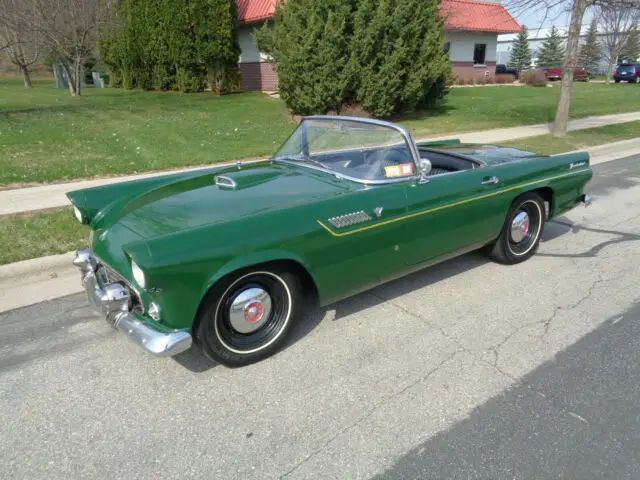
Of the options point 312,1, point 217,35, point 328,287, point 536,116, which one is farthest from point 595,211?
point 217,35

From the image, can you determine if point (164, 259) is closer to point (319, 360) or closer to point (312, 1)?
point (319, 360)

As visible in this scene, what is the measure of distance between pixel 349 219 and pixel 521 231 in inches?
84.3

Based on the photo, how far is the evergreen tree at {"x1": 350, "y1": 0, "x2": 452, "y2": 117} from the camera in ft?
42.4

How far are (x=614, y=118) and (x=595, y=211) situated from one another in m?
12.2

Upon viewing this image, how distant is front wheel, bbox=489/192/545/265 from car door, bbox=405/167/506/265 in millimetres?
227

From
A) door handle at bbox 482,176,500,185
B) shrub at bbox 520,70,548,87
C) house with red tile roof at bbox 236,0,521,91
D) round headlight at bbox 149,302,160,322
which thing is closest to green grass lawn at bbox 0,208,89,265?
round headlight at bbox 149,302,160,322

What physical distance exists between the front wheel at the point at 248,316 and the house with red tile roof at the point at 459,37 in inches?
811

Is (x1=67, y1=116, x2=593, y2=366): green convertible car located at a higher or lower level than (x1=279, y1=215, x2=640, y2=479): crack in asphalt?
higher

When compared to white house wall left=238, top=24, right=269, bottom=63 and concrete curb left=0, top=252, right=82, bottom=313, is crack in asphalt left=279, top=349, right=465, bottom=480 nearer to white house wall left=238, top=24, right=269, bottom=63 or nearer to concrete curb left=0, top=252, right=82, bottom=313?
concrete curb left=0, top=252, right=82, bottom=313

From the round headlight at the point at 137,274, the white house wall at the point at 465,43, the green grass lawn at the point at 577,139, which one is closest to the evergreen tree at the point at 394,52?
the green grass lawn at the point at 577,139

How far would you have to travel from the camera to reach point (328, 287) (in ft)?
10.4

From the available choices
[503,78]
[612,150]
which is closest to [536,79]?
[503,78]

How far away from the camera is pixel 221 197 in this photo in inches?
129

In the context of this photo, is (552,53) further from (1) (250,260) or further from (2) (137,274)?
(2) (137,274)
